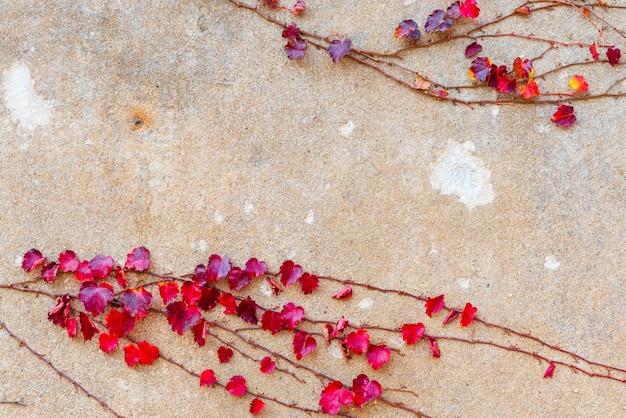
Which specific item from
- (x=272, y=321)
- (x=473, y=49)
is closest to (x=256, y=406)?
(x=272, y=321)

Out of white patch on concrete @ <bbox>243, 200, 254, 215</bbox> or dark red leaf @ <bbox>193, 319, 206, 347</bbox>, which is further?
white patch on concrete @ <bbox>243, 200, 254, 215</bbox>

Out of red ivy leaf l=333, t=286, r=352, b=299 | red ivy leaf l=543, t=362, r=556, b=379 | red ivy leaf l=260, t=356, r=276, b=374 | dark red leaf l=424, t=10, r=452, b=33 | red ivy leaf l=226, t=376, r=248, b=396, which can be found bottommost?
red ivy leaf l=226, t=376, r=248, b=396

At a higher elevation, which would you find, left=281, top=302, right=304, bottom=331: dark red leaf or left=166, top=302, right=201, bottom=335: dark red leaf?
left=281, top=302, right=304, bottom=331: dark red leaf

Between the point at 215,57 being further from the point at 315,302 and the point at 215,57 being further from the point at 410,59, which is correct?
the point at 315,302

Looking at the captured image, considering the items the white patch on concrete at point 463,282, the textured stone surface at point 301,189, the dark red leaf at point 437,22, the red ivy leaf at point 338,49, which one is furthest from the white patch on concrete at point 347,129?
the white patch on concrete at point 463,282

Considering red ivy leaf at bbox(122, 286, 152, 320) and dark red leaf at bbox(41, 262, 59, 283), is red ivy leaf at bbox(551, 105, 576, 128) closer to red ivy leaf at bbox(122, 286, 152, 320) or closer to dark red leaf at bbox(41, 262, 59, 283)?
red ivy leaf at bbox(122, 286, 152, 320)

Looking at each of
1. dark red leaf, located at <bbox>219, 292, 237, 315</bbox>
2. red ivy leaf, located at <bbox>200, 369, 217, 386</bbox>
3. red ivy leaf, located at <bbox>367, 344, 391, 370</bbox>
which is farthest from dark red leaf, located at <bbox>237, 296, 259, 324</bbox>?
red ivy leaf, located at <bbox>367, 344, 391, 370</bbox>
